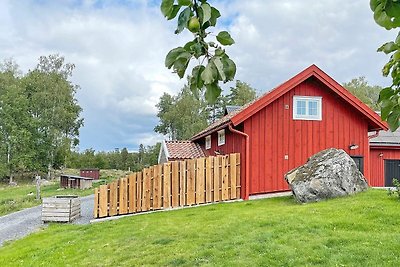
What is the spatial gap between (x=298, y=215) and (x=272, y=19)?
273 inches

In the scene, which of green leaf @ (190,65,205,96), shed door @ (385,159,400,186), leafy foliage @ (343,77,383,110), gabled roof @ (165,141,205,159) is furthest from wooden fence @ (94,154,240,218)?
leafy foliage @ (343,77,383,110)

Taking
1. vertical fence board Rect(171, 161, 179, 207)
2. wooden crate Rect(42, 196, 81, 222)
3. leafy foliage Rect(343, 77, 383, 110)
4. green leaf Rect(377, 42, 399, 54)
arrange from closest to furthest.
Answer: green leaf Rect(377, 42, 399, 54) → wooden crate Rect(42, 196, 81, 222) → vertical fence board Rect(171, 161, 179, 207) → leafy foliage Rect(343, 77, 383, 110)

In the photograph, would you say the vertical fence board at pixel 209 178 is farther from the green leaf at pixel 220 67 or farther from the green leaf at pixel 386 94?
the green leaf at pixel 220 67

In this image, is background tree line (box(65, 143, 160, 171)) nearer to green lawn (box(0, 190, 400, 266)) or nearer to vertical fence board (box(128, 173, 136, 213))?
vertical fence board (box(128, 173, 136, 213))

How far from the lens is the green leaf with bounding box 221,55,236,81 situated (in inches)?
46.7

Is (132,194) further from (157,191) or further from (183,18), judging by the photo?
(183,18)

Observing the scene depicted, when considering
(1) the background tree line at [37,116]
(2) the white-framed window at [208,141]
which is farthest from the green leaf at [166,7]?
(1) the background tree line at [37,116]

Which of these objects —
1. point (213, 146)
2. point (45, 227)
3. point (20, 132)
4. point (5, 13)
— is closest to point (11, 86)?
point (20, 132)

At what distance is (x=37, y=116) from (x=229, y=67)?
40974mm

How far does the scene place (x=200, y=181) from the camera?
42.3ft

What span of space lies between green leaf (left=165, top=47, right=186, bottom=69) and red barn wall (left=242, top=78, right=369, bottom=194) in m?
12.5

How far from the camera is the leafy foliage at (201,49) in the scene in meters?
1.18

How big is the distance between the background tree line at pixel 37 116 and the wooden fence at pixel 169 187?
26.7m

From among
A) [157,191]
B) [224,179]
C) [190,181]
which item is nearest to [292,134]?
[224,179]
